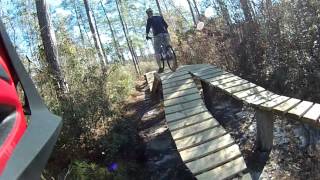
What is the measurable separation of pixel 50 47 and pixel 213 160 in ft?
19.8

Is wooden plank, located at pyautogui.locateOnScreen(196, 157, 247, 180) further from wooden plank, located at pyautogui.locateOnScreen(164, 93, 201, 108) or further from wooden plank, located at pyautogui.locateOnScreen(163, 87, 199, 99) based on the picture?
wooden plank, located at pyautogui.locateOnScreen(163, 87, 199, 99)

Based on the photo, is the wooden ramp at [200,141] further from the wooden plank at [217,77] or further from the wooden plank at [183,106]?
the wooden plank at [217,77]

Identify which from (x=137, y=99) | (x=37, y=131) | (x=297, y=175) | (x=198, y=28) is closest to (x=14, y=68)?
(x=37, y=131)

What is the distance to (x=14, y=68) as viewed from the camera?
59.6 inches

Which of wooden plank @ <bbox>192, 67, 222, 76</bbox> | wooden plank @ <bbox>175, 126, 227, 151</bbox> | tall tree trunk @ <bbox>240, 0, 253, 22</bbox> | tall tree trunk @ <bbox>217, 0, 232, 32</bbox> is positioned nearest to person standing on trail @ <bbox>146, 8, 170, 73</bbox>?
tall tree trunk @ <bbox>217, 0, 232, 32</bbox>

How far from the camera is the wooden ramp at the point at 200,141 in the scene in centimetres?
403

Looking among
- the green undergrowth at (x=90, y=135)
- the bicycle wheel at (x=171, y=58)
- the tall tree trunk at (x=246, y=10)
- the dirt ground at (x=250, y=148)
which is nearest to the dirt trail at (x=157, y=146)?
the dirt ground at (x=250, y=148)

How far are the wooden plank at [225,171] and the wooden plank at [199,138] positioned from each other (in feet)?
1.89

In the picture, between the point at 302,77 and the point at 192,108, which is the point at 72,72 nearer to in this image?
the point at 192,108

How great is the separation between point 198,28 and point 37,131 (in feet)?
37.1

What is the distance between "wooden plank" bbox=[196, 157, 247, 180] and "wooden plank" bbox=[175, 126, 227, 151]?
0.58m

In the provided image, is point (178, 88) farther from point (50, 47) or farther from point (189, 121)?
point (50, 47)

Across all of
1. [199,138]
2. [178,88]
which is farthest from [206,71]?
[199,138]

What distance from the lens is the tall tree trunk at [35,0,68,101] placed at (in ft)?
27.3
